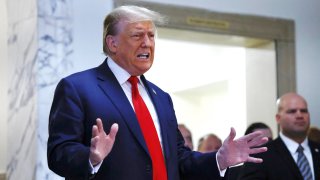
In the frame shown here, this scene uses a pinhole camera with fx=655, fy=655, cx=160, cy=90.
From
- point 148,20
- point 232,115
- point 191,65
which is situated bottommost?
point 232,115

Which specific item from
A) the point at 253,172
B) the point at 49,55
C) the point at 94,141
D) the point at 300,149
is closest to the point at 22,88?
the point at 49,55

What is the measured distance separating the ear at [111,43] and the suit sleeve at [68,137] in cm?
26

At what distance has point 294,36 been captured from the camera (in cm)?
718

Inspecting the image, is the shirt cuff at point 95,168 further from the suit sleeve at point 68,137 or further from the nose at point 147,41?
the nose at point 147,41

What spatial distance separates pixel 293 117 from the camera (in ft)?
16.9

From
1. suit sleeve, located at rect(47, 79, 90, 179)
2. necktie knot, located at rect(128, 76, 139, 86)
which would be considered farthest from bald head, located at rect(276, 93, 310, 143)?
suit sleeve, located at rect(47, 79, 90, 179)

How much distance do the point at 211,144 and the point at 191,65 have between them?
631 cm

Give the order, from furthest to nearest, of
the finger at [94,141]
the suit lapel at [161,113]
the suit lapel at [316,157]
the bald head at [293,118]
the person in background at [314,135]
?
the person in background at [314,135], the bald head at [293,118], the suit lapel at [316,157], the suit lapel at [161,113], the finger at [94,141]

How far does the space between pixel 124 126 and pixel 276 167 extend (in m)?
2.46

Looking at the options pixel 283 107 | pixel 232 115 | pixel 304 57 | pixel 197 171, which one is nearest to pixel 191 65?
pixel 232 115

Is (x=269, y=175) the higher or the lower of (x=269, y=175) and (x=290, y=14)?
the lower

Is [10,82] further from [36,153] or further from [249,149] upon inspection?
[249,149]

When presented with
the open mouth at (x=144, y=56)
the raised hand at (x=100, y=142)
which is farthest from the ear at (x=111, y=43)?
the raised hand at (x=100, y=142)

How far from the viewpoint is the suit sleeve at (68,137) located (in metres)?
2.29
